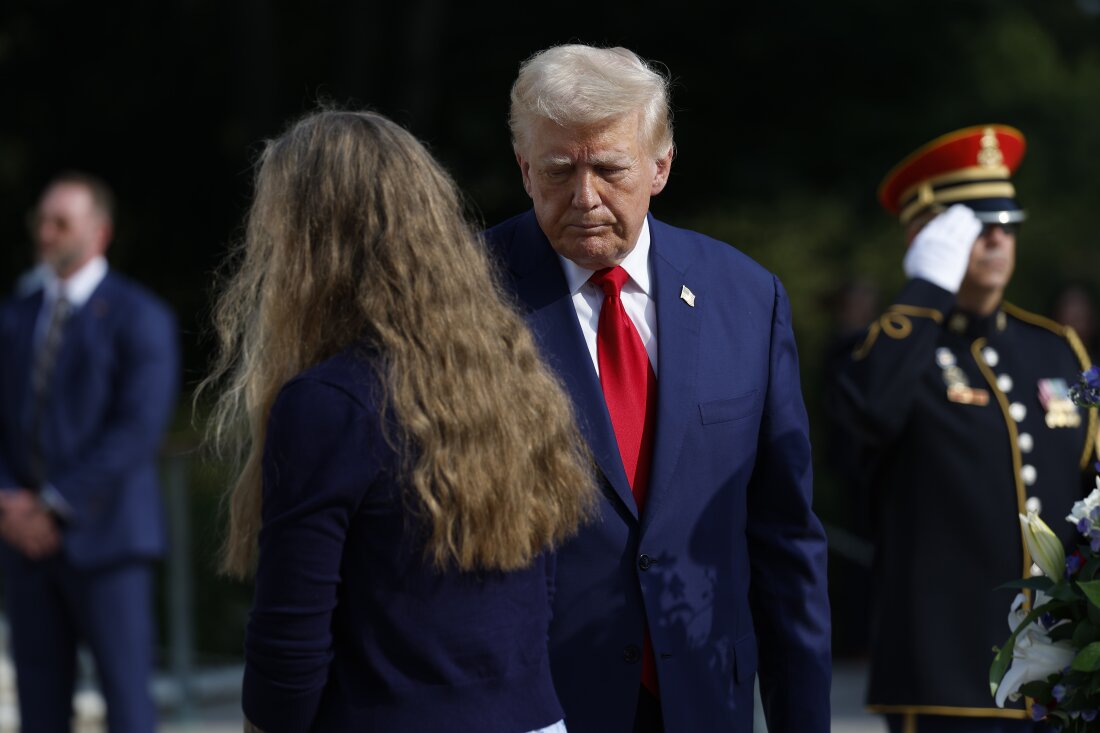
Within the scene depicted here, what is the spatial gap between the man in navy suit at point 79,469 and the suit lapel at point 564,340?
3572 millimetres

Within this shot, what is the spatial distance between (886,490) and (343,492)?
213 centimetres

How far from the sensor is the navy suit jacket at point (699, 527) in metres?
2.93

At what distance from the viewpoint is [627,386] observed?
303 cm

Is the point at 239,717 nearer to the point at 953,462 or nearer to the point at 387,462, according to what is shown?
the point at 953,462

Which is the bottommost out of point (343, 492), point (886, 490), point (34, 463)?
point (34, 463)

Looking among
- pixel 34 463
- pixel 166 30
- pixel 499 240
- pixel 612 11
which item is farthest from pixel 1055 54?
pixel 499 240

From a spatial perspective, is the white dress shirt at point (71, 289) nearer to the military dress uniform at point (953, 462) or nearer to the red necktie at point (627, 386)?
the military dress uniform at point (953, 462)

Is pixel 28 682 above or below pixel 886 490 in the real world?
below

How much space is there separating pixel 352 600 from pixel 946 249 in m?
2.21

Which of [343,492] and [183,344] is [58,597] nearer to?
[343,492]

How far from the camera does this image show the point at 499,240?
318 cm

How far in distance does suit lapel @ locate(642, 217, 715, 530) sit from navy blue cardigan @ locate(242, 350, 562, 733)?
0.48 metres

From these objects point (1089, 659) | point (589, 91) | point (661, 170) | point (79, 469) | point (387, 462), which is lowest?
point (79, 469)

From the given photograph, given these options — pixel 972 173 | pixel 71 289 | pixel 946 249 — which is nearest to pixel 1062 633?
pixel 946 249
